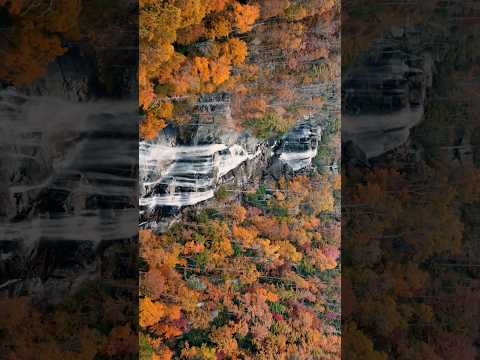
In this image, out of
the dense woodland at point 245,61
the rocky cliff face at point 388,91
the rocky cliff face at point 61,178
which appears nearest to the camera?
the rocky cliff face at point 388,91

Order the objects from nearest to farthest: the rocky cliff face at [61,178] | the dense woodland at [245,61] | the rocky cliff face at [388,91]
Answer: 1. the rocky cliff face at [388,91]
2. the rocky cliff face at [61,178]
3. the dense woodland at [245,61]

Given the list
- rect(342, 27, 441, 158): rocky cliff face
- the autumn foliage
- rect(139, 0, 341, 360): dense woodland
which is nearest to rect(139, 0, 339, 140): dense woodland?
rect(139, 0, 341, 360): dense woodland

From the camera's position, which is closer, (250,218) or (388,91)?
(388,91)

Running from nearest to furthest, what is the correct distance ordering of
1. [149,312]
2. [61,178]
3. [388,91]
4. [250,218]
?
[388,91] < [61,178] < [149,312] < [250,218]

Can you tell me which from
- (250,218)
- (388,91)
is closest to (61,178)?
(250,218)

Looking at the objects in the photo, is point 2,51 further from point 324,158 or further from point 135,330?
point 324,158

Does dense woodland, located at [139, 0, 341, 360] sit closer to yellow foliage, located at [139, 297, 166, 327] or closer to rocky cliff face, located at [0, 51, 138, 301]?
yellow foliage, located at [139, 297, 166, 327]

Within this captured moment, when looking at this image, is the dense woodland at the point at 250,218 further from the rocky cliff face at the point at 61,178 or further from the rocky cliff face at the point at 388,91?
the rocky cliff face at the point at 388,91

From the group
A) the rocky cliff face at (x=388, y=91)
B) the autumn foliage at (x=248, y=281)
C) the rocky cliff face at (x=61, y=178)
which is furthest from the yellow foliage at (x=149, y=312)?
the rocky cliff face at (x=388, y=91)

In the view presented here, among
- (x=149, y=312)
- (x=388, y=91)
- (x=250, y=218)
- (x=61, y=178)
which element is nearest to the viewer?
(x=388, y=91)

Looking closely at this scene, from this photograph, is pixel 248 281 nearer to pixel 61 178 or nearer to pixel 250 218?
pixel 250 218

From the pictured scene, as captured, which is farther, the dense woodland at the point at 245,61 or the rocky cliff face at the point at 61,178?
the dense woodland at the point at 245,61
